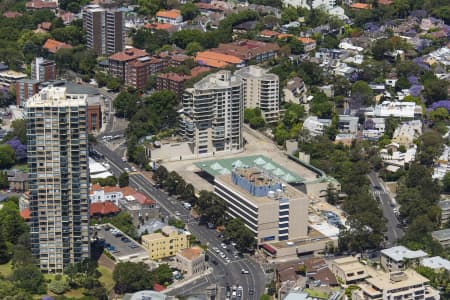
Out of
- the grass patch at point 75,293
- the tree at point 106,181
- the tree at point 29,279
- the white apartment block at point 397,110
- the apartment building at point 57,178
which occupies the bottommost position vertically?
the grass patch at point 75,293

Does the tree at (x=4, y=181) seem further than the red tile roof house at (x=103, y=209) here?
Yes

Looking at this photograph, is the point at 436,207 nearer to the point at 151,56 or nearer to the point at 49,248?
the point at 49,248

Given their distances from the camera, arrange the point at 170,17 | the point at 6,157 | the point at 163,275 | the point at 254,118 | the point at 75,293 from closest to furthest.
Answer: the point at 75,293, the point at 163,275, the point at 6,157, the point at 254,118, the point at 170,17

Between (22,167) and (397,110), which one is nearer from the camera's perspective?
(22,167)

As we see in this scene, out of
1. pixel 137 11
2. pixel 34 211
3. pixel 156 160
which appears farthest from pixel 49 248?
pixel 137 11

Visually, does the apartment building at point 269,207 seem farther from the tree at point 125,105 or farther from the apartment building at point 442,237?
Result: the tree at point 125,105

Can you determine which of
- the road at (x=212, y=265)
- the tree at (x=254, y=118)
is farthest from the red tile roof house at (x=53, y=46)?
the road at (x=212, y=265)

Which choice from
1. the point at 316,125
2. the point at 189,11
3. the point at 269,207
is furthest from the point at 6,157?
the point at 189,11

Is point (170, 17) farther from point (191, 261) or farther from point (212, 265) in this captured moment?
point (191, 261)
